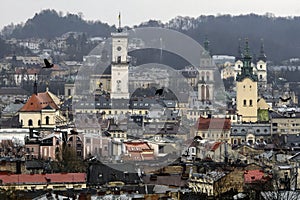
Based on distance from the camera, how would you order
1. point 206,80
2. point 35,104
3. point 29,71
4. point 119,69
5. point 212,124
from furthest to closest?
1. point 29,71
2. point 206,80
3. point 119,69
4. point 35,104
5. point 212,124

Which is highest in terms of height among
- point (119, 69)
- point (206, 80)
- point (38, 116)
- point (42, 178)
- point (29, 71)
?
point (29, 71)

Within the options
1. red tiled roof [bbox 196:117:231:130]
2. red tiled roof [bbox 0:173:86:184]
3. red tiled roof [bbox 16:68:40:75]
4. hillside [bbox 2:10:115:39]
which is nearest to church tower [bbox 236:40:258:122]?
red tiled roof [bbox 196:117:231:130]

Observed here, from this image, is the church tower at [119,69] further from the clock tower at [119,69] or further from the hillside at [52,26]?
the hillside at [52,26]

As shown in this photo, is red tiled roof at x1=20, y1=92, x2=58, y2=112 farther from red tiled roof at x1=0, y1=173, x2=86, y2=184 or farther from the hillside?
the hillside

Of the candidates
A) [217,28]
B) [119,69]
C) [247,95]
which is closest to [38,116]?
[247,95]

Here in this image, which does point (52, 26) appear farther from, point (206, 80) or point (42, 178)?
point (42, 178)

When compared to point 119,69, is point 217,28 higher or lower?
higher

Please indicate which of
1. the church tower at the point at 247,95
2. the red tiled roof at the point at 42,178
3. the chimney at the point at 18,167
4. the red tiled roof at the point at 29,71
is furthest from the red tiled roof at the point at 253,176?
the red tiled roof at the point at 29,71

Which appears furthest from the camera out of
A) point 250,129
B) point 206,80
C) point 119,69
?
point 206,80
